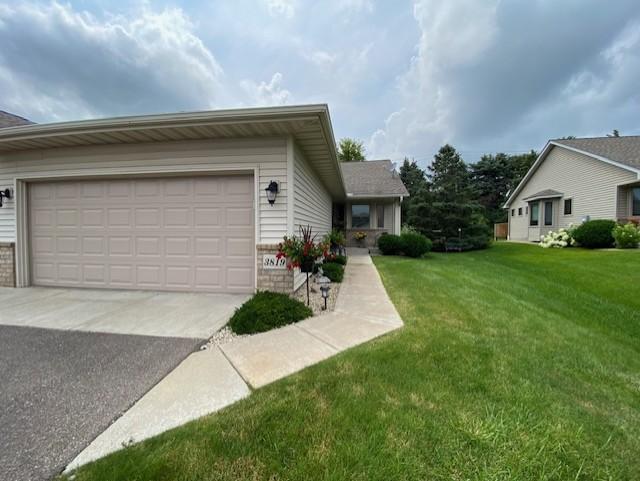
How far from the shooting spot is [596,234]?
11.9m

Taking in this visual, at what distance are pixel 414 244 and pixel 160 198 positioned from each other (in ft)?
31.6

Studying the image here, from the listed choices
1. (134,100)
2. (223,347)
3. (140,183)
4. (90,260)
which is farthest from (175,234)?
(134,100)

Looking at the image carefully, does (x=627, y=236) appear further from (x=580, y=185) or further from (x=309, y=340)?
(x=309, y=340)

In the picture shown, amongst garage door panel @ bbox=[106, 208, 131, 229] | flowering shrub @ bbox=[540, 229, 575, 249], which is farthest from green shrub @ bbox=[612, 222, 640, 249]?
garage door panel @ bbox=[106, 208, 131, 229]

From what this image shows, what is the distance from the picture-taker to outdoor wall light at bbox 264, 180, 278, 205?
4.73 m

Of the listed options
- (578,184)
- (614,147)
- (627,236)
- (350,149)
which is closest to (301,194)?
(627,236)

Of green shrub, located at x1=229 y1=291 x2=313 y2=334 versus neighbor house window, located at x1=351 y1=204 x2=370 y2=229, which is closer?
green shrub, located at x1=229 y1=291 x2=313 y2=334

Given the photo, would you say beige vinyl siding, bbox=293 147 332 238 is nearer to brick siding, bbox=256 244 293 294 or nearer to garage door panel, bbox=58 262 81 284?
brick siding, bbox=256 244 293 294


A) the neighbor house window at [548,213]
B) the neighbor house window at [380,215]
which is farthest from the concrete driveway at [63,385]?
the neighbor house window at [548,213]

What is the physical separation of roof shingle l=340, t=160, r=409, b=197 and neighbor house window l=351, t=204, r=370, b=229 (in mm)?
958

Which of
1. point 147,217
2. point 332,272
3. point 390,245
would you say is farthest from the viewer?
point 390,245

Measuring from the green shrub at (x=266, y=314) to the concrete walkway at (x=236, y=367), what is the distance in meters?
0.15

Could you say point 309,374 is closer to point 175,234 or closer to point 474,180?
point 175,234

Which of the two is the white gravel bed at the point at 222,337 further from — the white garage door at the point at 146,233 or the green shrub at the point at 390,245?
the green shrub at the point at 390,245
